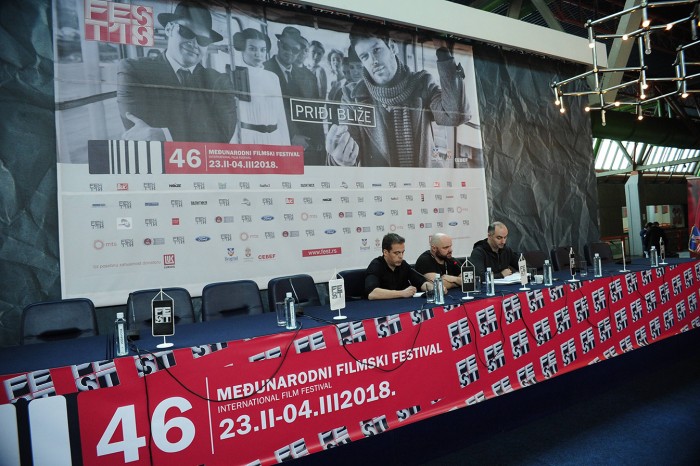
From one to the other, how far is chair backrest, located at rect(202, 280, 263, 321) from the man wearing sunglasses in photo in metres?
1.40

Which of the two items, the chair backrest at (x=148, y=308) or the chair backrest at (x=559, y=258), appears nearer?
the chair backrest at (x=148, y=308)

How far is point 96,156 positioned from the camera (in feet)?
10.9

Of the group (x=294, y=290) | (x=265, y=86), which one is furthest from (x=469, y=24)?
(x=294, y=290)

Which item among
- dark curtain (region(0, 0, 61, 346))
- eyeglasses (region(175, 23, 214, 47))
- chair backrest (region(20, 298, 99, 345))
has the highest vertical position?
eyeglasses (region(175, 23, 214, 47))

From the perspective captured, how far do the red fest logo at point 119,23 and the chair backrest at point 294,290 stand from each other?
220cm

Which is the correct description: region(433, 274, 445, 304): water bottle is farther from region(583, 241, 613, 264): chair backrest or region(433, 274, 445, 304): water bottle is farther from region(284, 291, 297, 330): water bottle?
region(583, 241, 613, 264): chair backrest

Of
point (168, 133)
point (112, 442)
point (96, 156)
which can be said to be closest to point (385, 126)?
point (168, 133)

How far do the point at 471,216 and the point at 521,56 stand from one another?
2235 mm

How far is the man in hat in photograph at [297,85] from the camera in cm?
407

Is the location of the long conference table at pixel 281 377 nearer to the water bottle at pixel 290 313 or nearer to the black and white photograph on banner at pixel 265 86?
the water bottle at pixel 290 313

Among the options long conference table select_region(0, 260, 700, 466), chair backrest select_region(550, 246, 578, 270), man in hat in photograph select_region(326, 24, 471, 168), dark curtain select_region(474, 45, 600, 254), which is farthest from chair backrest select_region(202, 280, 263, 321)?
chair backrest select_region(550, 246, 578, 270)

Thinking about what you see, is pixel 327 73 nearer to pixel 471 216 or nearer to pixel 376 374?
pixel 471 216

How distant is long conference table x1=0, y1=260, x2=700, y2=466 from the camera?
4.84 feet

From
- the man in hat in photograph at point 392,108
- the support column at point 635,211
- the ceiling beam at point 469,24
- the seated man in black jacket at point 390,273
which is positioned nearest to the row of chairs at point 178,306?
the seated man in black jacket at point 390,273
